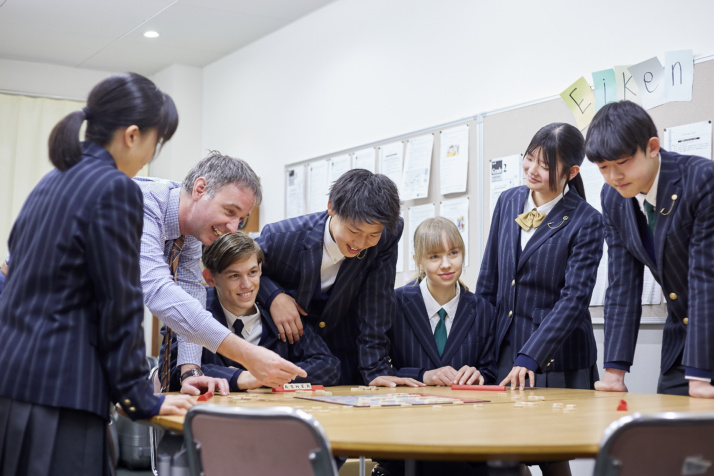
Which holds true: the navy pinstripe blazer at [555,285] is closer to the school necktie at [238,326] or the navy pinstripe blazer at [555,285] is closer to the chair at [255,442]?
the school necktie at [238,326]

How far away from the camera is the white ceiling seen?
5348 millimetres

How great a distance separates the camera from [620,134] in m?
2.31

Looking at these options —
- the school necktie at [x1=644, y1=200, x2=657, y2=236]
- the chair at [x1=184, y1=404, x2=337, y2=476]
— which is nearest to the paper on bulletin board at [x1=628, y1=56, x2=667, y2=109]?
the school necktie at [x1=644, y1=200, x2=657, y2=236]

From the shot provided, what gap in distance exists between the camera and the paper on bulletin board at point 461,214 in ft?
13.8

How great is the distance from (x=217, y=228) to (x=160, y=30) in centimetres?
379

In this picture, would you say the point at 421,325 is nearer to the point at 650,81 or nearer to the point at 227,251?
the point at 227,251

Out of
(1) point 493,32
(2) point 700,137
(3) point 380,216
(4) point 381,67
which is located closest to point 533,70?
(1) point 493,32

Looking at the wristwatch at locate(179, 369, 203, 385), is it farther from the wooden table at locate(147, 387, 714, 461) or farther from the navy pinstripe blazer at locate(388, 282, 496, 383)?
the navy pinstripe blazer at locate(388, 282, 496, 383)

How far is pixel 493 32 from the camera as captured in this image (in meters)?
4.12

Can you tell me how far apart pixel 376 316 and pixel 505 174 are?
1.48m

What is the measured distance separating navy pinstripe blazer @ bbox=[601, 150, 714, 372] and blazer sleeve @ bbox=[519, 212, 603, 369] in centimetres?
11

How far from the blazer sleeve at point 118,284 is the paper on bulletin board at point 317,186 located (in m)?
3.64

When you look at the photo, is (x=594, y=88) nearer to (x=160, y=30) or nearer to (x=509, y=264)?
(x=509, y=264)

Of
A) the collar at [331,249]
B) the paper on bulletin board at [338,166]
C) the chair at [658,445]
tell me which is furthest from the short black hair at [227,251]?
the paper on bulletin board at [338,166]
